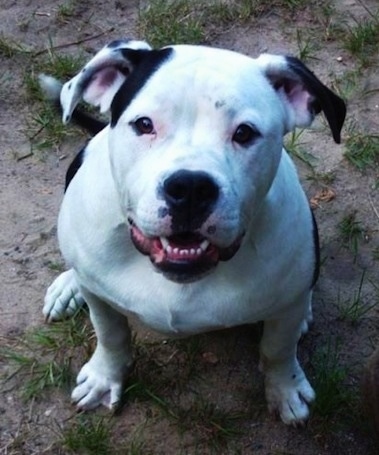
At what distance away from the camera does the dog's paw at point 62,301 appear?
3.44 meters

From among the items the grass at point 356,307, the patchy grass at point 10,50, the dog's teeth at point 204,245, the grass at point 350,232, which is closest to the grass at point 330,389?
the grass at point 356,307

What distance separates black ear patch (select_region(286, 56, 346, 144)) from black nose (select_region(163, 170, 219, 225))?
0.44 metres

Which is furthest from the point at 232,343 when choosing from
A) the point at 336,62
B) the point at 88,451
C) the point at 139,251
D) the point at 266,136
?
the point at 336,62

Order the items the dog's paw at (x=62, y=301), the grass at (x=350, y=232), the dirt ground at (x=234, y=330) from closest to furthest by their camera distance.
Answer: the dirt ground at (x=234, y=330), the dog's paw at (x=62, y=301), the grass at (x=350, y=232)

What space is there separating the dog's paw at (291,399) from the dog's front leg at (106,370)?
45cm

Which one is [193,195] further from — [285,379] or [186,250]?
[285,379]

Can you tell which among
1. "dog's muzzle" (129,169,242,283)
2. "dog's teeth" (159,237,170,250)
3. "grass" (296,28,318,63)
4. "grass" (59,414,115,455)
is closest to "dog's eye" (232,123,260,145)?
"dog's muzzle" (129,169,242,283)

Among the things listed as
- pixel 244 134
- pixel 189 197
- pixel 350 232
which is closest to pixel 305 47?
pixel 350 232

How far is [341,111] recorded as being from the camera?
2.57m

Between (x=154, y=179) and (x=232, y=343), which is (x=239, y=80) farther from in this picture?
(x=232, y=343)

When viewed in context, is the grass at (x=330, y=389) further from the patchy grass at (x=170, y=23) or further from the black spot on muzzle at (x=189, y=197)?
the patchy grass at (x=170, y=23)

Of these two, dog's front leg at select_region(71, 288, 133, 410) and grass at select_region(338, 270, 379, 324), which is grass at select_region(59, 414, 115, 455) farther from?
grass at select_region(338, 270, 379, 324)

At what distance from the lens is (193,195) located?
88.5 inches

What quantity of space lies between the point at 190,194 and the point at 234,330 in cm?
129
